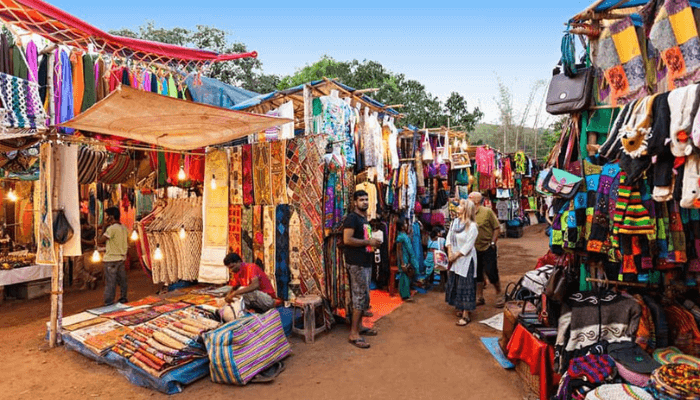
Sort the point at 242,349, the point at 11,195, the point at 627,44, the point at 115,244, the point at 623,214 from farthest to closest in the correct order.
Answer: the point at 11,195 → the point at 115,244 → the point at 242,349 → the point at 627,44 → the point at 623,214

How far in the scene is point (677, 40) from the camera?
2.66 meters

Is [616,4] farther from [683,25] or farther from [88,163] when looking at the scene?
[88,163]

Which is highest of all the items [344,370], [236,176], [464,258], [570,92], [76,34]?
[76,34]

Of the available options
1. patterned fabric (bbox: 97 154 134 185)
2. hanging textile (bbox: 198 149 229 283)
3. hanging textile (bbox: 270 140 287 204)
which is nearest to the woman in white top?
hanging textile (bbox: 270 140 287 204)

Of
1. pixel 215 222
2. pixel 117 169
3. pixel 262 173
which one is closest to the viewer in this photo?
pixel 262 173

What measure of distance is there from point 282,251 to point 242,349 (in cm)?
170

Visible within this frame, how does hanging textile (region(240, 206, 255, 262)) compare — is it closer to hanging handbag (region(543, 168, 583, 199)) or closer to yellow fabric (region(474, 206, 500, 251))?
yellow fabric (region(474, 206, 500, 251))

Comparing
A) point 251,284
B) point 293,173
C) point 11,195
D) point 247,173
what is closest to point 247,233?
point 247,173

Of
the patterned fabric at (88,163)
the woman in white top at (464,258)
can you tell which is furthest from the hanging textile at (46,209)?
the woman in white top at (464,258)

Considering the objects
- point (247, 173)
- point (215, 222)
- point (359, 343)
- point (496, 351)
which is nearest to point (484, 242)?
point (496, 351)

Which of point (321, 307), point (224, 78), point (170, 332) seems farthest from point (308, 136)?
point (224, 78)

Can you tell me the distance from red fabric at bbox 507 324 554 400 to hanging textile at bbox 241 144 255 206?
377 cm

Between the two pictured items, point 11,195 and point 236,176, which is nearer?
point 236,176

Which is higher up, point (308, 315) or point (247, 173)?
point (247, 173)
